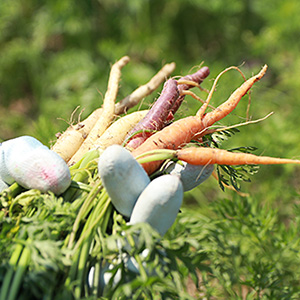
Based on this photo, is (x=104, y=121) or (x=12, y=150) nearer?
(x=12, y=150)

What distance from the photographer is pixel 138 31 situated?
2857mm

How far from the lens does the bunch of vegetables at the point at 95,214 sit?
1.93ft

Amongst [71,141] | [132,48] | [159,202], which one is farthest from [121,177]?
[132,48]

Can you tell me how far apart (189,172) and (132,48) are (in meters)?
2.24

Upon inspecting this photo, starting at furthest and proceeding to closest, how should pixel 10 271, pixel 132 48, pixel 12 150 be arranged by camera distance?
pixel 132 48
pixel 12 150
pixel 10 271

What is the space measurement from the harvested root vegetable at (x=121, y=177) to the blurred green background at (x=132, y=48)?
1432 mm

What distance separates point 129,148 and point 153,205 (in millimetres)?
204

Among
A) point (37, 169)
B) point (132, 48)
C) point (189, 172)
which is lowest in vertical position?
point (132, 48)

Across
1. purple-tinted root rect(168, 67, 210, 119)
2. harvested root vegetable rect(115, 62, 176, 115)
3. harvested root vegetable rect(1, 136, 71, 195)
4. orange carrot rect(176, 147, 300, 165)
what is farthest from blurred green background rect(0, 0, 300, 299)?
harvested root vegetable rect(1, 136, 71, 195)

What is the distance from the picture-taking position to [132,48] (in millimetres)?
2838

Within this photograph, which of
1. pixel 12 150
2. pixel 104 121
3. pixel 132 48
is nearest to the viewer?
pixel 12 150

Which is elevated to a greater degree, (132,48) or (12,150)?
(12,150)

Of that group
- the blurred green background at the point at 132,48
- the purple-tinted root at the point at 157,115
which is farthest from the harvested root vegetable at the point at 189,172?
the blurred green background at the point at 132,48

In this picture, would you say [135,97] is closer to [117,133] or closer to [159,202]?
[117,133]
